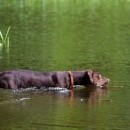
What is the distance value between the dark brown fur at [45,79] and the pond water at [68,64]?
36 cm

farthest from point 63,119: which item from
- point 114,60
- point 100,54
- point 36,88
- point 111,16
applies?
point 111,16

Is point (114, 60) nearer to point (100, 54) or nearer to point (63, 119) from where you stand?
point (100, 54)

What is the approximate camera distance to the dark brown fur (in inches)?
709

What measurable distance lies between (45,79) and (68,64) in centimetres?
379

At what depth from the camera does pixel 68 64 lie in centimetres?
2194

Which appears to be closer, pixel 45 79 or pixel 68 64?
pixel 45 79

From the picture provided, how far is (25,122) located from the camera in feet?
46.8

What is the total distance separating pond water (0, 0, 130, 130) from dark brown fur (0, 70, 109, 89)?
359mm

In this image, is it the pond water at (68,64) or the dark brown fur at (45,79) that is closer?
the pond water at (68,64)

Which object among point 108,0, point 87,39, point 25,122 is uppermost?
point 108,0

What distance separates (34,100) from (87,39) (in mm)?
13826

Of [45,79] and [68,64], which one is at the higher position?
[68,64]

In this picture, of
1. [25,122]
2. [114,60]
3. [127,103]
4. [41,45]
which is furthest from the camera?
[41,45]

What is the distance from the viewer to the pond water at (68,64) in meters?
14.5
